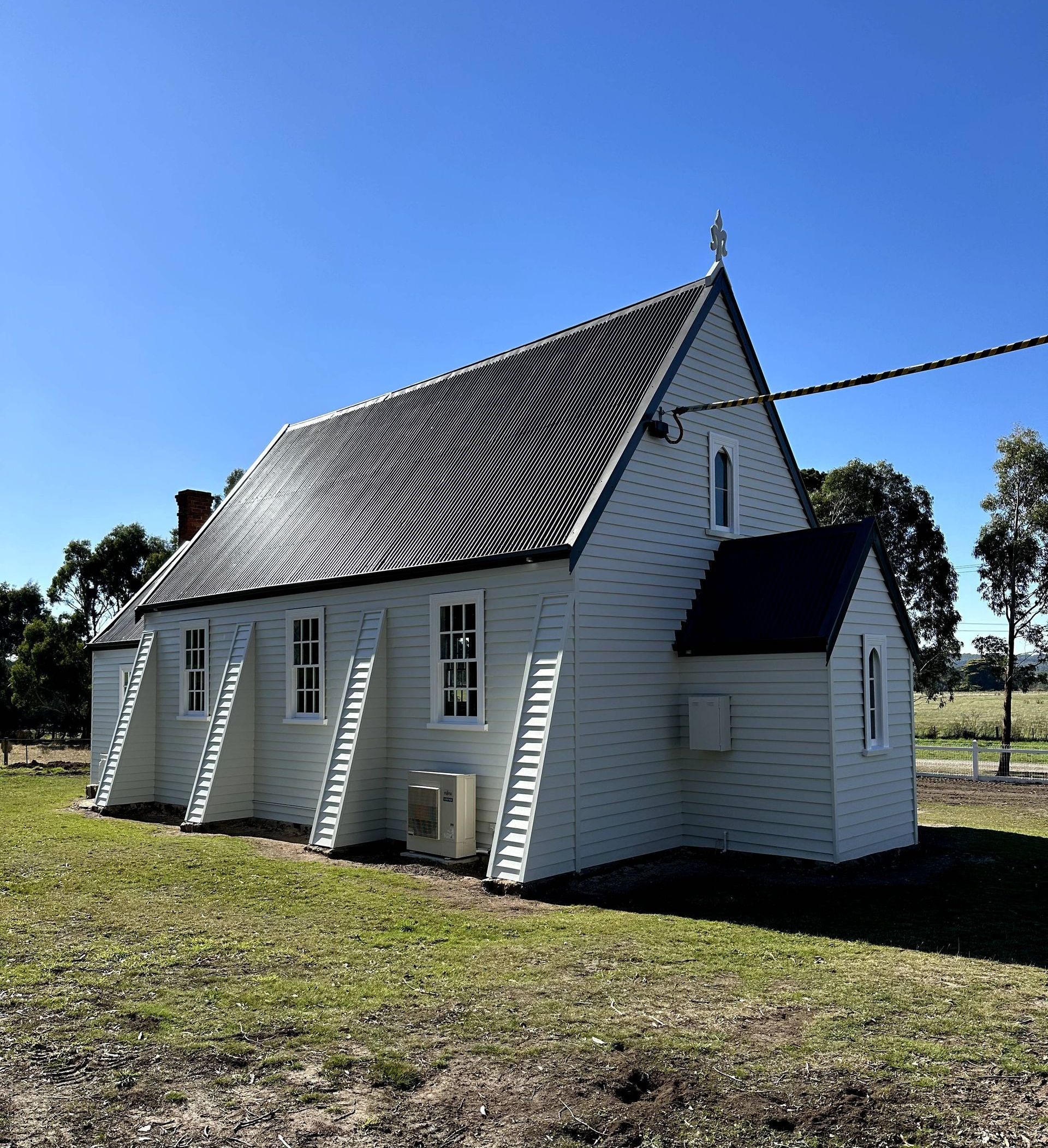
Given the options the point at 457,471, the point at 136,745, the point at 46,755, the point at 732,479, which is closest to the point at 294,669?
the point at 457,471

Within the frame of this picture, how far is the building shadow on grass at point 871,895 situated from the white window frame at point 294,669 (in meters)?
6.15

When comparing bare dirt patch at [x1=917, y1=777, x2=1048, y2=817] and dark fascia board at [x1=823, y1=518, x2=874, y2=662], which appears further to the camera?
bare dirt patch at [x1=917, y1=777, x2=1048, y2=817]

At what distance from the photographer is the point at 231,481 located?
157ft

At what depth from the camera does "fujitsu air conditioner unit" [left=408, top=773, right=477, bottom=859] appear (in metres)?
13.0

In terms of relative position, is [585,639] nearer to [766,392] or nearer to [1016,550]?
[766,392]

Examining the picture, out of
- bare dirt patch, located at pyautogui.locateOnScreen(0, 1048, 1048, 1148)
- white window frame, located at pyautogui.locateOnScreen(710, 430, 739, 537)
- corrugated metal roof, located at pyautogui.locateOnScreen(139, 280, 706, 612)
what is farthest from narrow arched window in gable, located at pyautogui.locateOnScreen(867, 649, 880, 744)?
bare dirt patch, located at pyautogui.locateOnScreen(0, 1048, 1048, 1148)

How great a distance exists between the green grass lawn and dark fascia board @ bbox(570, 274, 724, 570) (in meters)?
4.36

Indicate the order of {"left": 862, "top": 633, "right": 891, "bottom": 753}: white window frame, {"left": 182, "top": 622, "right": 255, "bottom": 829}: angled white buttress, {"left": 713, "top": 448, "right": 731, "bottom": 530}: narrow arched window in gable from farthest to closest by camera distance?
1. {"left": 182, "top": 622, "right": 255, "bottom": 829}: angled white buttress
2. {"left": 713, "top": 448, "right": 731, "bottom": 530}: narrow arched window in gable
3. {"left": 862, "top": 633, "right": 891, "bottom": 753}: white window frame

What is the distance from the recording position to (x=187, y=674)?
65.1 ft

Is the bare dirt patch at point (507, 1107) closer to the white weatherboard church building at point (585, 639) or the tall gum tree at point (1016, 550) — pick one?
the white weatherboard church building at point (585, 639)

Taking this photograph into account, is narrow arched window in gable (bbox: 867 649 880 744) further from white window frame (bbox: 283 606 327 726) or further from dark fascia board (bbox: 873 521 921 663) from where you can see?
white window frame (bbox: 283 606 327 726)

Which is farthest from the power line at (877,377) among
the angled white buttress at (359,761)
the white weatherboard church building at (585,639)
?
the angled white buttress at (359,761)

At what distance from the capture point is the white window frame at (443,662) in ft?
43.7

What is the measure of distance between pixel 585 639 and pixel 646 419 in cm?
348
